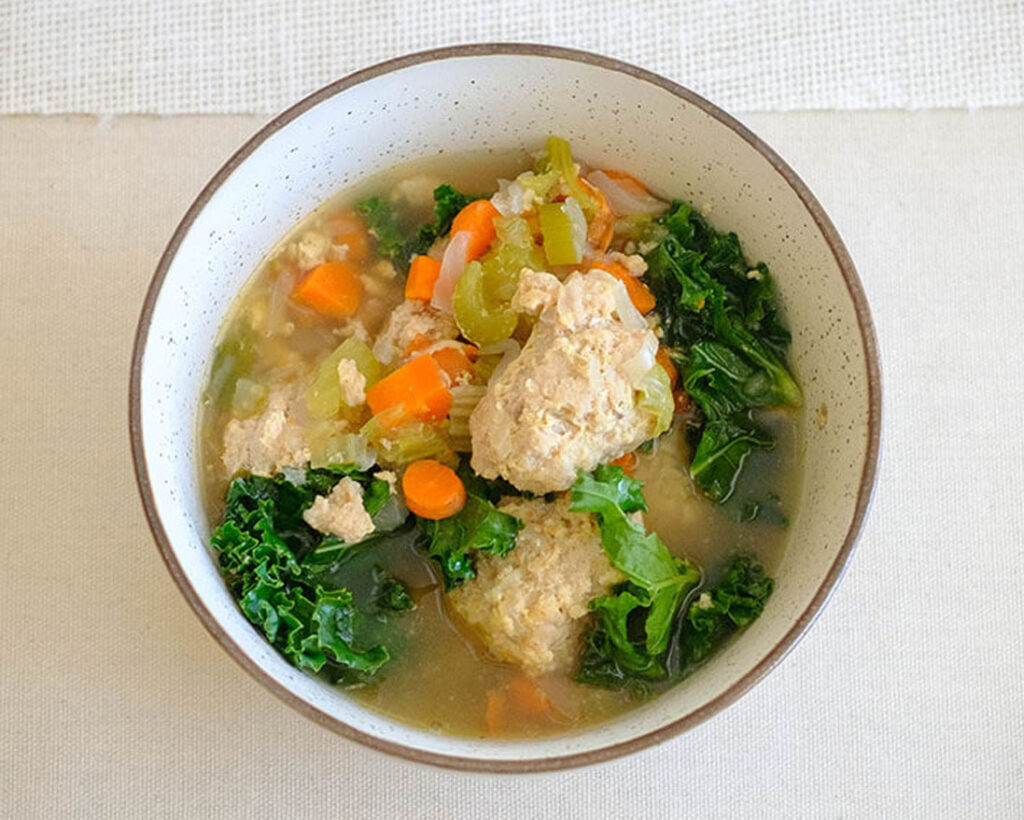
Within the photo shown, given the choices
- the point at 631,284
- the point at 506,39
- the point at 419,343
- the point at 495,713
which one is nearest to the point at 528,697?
the point at 495,713

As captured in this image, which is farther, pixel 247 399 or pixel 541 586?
pixel 247 399

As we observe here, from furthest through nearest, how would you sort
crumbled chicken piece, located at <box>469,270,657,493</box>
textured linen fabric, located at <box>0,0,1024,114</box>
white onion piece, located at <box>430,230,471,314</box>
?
textured linen fabric, located at <box>0,0,1024,114</box>
white onion piece, located at <box>430,230,471,314</box>
crumbled chicken piece, located at <box>469,270,657,493</box>

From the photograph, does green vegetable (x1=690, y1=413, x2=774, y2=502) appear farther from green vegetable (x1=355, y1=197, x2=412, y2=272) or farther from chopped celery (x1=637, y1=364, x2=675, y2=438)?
green vegetable (x1=355, y1=197, x2=412, y2=272)

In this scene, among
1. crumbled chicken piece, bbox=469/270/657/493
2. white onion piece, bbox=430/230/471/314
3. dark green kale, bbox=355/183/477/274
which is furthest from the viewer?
dark green kale, bbox=355/183/477/274

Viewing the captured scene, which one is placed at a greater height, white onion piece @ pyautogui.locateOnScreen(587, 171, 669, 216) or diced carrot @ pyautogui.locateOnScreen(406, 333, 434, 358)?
white onion piece @ pyautogui.locateOnScreen(587, 171, 669, 216)

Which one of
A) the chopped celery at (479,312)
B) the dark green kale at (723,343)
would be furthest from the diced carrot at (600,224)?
the chopped celery at (479,312)

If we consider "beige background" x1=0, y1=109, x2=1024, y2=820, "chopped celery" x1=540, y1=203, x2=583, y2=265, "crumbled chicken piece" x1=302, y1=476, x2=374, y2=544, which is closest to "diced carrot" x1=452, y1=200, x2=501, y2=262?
"chopped celery" x1=540, y1=203, x2=583, y2=265

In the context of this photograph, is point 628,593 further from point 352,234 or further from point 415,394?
point 352,234

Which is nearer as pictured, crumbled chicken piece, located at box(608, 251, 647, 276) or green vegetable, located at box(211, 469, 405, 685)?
green vegetable, located at box(211, 469, 405, 685)
